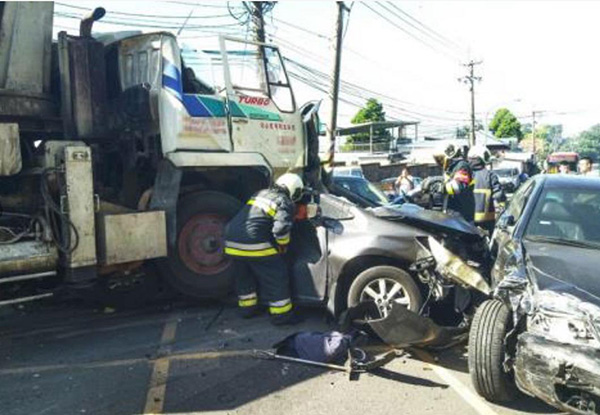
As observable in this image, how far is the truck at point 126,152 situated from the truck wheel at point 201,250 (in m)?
0.01

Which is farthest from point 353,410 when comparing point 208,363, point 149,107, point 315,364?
point 149,107

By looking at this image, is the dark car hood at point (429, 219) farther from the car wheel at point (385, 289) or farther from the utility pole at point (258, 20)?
the utility pole at point (258, 20)

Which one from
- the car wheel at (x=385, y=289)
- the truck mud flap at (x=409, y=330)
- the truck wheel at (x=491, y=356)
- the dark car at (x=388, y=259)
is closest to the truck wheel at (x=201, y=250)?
the dark car at (x=388, y=259)

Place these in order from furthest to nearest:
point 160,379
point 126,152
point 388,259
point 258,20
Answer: point 258,20 → point 126,152 → point 388,259 → point 160,379

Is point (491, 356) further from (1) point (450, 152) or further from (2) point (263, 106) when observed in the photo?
(1) point (450, 152)

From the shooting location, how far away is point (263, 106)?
6145mm

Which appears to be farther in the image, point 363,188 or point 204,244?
point 363,188

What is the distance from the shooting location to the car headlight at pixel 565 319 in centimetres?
294

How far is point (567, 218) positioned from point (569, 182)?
23.0 inches

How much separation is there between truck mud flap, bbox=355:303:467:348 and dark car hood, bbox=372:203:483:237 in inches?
40.0

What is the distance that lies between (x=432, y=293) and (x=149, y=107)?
3.19 m

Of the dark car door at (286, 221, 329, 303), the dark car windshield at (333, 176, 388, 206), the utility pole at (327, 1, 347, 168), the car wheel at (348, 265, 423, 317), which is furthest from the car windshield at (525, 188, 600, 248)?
the utility pole at (327, 1, 347, 168)

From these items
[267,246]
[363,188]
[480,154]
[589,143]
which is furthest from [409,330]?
[589,143]

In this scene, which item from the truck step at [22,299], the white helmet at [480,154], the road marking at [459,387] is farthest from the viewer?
the white helmet at [480,154]
